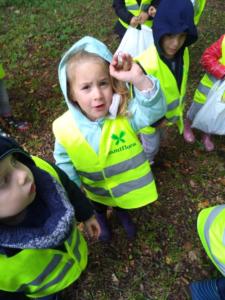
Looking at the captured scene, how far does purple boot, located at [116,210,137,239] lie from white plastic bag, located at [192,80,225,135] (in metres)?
1.30

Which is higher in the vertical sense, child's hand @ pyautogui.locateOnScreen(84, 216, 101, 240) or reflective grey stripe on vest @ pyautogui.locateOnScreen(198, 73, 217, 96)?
reflective grey stripe on vest @ pyautogui.locateOnScreen(198, 73, 217, 96)

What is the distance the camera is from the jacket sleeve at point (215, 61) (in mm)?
2984

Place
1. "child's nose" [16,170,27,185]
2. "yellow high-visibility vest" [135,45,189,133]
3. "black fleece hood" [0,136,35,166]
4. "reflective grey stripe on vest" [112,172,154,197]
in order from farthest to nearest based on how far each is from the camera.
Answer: "yellow high-visibility vest" [135,45,189,133], "reflective grey stripe on vest" [112,172,154,197], "child's nose" [16,170,27,185], "black fleece hood" [0,136,35,166]

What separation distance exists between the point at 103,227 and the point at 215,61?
6.41ft

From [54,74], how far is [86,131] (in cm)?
316

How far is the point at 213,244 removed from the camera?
194 centimetres

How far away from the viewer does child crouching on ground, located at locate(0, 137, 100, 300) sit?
151 centimetres

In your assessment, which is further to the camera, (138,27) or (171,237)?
(138,27)

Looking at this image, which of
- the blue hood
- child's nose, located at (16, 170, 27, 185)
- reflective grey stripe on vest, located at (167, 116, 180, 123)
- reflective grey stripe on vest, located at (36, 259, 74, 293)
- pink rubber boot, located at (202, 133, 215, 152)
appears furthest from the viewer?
pink rubber boot, located at (202, 133, 215, 152)

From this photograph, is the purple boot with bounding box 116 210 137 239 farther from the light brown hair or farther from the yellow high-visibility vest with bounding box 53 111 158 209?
the light brown hair

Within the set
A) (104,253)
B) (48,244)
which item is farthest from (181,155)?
(48,244)

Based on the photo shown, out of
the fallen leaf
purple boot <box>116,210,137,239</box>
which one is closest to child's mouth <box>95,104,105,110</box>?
purple boot <box>116,210,137,239</box>

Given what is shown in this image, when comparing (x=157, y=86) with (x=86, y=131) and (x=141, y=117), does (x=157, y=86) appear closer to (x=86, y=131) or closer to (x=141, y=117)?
(x=141, y=117)

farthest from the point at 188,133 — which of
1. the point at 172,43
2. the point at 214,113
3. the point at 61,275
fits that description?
the point at 61,275
